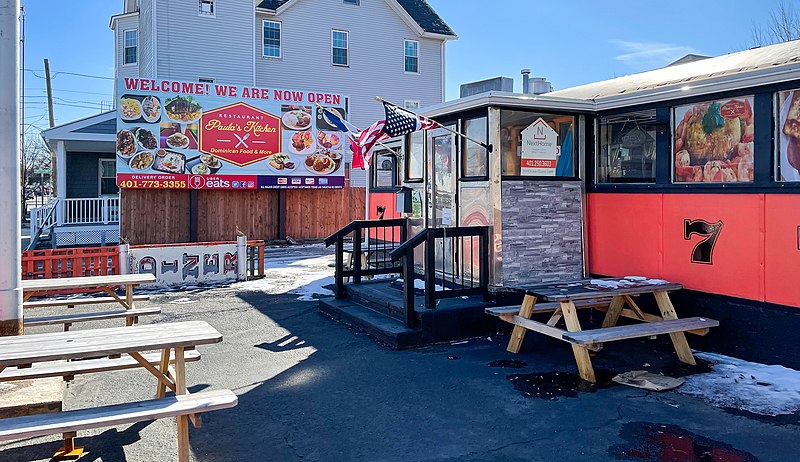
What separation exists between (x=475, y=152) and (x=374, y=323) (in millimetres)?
2588

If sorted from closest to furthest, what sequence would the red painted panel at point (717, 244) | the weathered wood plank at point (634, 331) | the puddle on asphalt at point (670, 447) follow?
the puddle on asphalt at point (670, 447) → the weathered wood plank at point (634, 331) → the red painted panel at point (717, 244)

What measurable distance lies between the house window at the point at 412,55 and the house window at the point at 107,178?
12.6 m

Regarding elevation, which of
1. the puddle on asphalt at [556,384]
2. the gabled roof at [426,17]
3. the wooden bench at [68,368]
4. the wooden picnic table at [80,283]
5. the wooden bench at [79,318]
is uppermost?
the gabled roof at [426,17]

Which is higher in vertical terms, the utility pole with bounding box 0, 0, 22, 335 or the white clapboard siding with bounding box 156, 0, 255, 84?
the white clapboard siding with bounding box 156, 0, 255, 84

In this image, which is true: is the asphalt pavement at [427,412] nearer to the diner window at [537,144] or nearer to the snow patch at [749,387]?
the snow patch at [749,387]

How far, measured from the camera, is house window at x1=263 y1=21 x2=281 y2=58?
77.0 feet

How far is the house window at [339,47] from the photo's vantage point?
80.7 feet

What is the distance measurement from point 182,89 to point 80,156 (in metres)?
6.60

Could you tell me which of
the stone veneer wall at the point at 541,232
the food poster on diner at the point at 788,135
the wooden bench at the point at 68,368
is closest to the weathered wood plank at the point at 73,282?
the wooden bench at the point at 68,368

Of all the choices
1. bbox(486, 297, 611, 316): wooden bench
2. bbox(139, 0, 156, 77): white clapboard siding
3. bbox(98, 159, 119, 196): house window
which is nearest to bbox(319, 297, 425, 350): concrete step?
bbox(486, 297, 611, 316): wooden bench

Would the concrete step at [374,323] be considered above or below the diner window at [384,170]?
below

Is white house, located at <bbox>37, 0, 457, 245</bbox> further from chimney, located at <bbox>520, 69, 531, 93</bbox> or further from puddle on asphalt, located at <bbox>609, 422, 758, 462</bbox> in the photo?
puddle on asphalt, located at <bbox>609, 422, 758, 462</bbox>

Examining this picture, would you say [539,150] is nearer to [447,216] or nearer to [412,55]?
[447,216]

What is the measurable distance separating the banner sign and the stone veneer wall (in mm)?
6392
